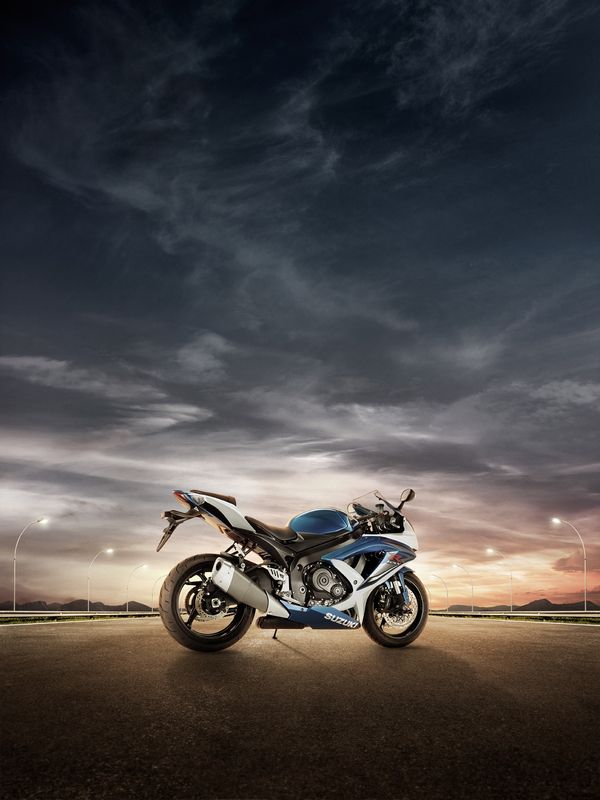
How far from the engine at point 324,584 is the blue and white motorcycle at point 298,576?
11 mm

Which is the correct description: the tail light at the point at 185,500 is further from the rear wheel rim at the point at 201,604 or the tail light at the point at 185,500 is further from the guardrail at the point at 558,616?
the guardrail at the point at 558,616

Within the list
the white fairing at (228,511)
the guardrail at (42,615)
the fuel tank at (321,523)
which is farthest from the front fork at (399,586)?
the guardrail at (42,615)

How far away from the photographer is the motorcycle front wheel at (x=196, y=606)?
741cm

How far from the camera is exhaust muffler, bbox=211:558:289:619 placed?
24.1 ft

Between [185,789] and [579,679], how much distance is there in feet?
13.6

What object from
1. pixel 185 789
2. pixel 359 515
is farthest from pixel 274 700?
pixel 359 515

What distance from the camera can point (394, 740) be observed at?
3.92 meters

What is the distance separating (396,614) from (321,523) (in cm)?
149

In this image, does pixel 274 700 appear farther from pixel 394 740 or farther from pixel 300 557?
pixel 300 557

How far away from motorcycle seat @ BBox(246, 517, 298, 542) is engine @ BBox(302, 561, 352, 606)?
A: 384 mm

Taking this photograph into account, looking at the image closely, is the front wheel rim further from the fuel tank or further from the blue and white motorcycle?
the fuel tank

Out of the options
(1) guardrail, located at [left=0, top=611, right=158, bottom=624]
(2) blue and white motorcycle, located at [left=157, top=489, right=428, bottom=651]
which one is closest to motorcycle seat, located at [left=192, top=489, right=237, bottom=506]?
(2) blue and white motorcycle, located at [left=157, top=489, right=428, bottom=651]

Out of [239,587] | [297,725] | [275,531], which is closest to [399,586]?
[275,531]

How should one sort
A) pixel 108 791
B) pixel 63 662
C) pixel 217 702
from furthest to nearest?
pixel 63 662, pixel 217 702, pixel 108 791
